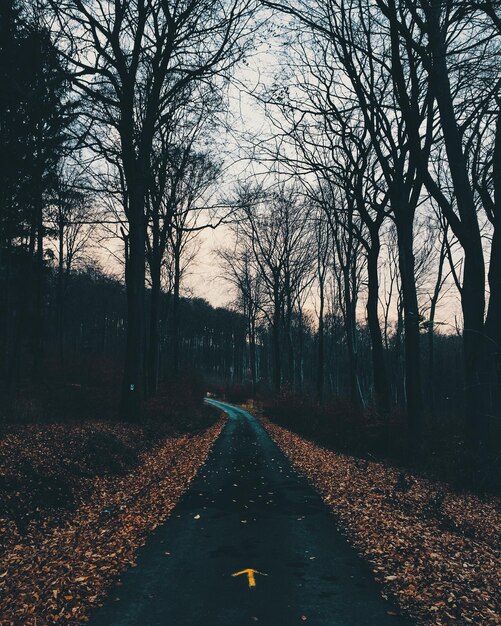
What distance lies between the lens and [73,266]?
1451 inches

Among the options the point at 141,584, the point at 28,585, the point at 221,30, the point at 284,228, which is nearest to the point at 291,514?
the point at 141,584

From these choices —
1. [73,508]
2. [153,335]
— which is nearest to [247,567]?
[73,508]

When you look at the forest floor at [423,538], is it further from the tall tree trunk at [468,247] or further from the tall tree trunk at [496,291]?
the tall tree trunk at [496,291]

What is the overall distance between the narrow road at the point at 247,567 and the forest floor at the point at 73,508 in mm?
386

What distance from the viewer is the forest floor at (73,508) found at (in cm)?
454

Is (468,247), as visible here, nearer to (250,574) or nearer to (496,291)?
(496,291)

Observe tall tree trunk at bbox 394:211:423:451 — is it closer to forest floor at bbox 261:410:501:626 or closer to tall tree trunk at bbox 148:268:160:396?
forest floor at bbox 261:410:501:626

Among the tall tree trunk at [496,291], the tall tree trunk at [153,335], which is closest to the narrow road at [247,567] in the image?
the tall tree trunk at [496,291]

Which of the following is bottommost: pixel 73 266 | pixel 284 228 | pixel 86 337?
pixel 86 337

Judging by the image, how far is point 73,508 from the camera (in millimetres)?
7215

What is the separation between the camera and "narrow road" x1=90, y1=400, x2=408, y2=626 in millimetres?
4078

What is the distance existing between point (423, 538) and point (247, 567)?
2.57 m

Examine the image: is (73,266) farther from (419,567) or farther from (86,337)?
(419,567)

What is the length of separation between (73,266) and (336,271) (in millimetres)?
21417
